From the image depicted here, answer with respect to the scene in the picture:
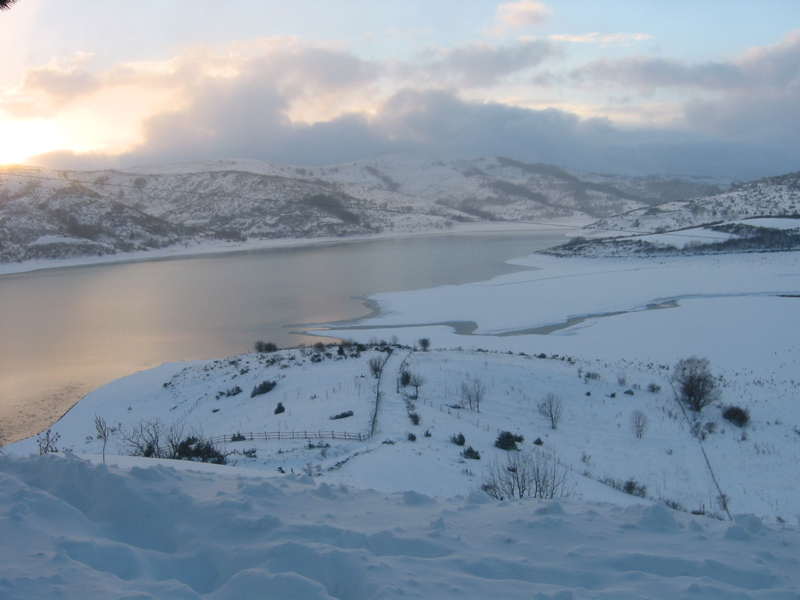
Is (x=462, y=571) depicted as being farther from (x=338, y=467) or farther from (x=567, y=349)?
(x=567, y=349)

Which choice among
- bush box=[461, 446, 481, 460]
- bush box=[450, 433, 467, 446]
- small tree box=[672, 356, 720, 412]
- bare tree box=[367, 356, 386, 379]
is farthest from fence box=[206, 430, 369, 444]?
small tree box=[672, 356, 720, 412]

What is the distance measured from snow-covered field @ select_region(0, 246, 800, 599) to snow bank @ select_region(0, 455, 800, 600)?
0.02m

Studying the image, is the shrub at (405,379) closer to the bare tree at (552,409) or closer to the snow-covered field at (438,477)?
the snow-covered field at (438,477)

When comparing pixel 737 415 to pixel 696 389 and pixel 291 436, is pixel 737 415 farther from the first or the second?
pixel 291 436

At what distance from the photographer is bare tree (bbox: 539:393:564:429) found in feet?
48.4

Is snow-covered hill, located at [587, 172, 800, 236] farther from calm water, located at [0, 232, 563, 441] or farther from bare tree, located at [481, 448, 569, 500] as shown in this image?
bare tree, located at [481, 448, 569, 500]

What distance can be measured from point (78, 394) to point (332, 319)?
1512 cm

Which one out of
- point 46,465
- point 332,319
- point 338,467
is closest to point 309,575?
point 46,465

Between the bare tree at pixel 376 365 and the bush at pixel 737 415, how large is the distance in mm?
10980

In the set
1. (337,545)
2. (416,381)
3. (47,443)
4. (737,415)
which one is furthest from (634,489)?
(47,443)

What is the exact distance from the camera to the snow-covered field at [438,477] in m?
4.08

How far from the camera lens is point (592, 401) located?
16.3m

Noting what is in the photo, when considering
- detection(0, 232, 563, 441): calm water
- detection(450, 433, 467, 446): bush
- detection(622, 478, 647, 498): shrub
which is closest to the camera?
detection(622, 478, 647, 498): shrub

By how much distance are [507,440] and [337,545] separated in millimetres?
8509
